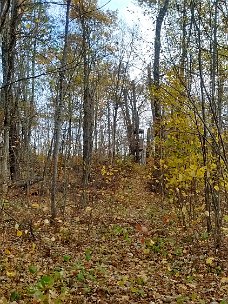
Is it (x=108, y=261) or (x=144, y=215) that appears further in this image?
(x=144, y=215)

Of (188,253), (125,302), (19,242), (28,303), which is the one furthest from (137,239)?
(28,303)

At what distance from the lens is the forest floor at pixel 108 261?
16.5 ft

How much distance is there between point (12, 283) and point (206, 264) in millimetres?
3450

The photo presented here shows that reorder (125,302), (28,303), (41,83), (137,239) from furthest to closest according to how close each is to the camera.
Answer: (41,83), (137,239), (125,302), (28,303)

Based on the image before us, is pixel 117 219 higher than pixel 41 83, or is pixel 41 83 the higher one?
pixel 41 83

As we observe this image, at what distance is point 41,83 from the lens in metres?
20.0

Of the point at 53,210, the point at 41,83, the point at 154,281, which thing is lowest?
the point at 154,281

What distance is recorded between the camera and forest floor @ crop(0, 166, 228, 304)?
16.5 ft

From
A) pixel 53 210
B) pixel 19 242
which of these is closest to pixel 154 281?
pixel 19 242

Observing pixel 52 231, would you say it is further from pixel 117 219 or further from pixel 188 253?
pixel 188 253

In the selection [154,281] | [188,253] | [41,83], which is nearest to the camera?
[154,281]

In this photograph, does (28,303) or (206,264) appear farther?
(206,264)

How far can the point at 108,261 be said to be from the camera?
6.55m

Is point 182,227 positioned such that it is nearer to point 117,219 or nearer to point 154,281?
point 117,219
